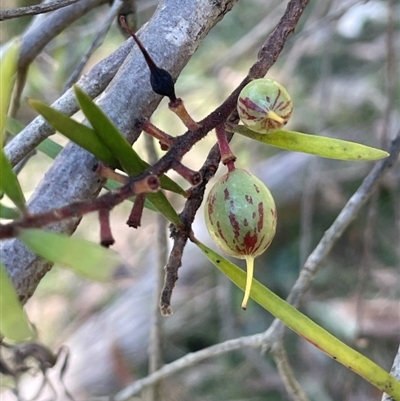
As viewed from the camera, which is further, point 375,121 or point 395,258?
point 375,121

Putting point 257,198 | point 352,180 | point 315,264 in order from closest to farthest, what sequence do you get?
point 257,198 → point 315,264 → point 352,180

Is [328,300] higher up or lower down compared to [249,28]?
lower down

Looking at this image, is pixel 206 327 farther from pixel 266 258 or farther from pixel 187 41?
pixel 187 41

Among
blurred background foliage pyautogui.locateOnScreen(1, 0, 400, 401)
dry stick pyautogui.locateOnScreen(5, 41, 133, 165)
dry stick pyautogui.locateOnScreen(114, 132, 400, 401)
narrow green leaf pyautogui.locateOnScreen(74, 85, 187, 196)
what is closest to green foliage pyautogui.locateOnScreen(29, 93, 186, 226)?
narrow green leaf pyautogui.locateOnScreen(74, 85, 187, 196)

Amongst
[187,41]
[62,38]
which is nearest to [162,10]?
[187,41]

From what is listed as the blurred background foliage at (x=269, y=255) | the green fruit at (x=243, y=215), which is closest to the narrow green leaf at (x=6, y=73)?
the green fruit at (x=243, y=215)

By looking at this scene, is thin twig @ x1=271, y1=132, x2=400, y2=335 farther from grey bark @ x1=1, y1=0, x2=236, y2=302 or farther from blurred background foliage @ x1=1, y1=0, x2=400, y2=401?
blurred background foliage @ x1=1, y1=0, x2=400, y2=401
